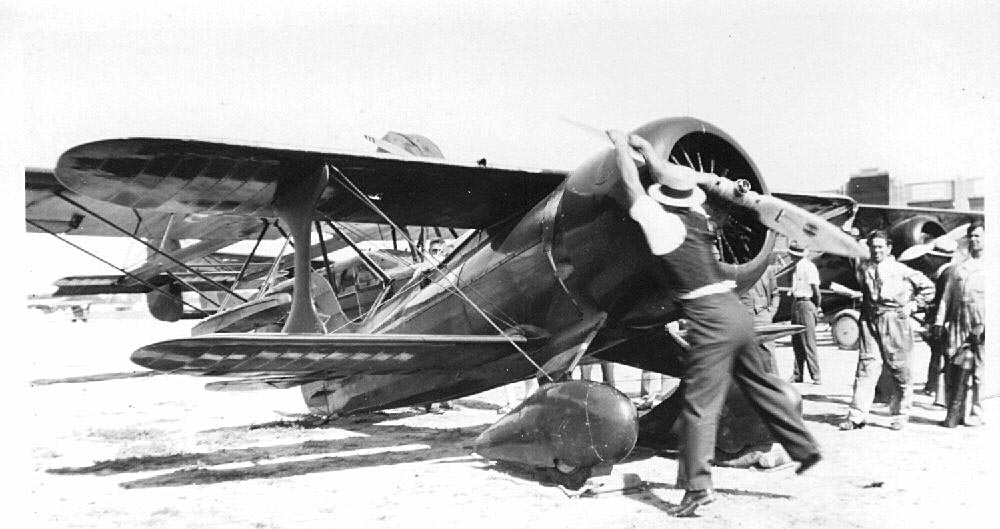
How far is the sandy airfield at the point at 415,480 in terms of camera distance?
406cm

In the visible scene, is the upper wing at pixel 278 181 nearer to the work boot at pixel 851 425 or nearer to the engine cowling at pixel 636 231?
the engine cowling at pixel 636 231

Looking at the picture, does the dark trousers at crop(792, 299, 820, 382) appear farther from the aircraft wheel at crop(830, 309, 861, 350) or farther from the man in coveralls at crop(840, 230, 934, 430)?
the aircraft wheel at crop(830, 309, 861, 350)

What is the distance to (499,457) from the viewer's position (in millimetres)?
5086

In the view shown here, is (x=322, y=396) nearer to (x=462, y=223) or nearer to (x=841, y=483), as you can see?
(x=462, y=223)

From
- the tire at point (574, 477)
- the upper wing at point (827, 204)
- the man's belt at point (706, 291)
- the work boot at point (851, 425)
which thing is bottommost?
the work boot at point (851, 425)

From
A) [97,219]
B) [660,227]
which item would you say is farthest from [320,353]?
[97,219]

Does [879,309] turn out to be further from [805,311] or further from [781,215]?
[781,215]

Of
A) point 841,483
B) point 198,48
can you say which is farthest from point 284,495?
point 841,483

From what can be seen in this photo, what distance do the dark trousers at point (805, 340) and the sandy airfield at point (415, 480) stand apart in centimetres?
118

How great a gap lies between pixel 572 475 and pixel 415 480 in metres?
1.14

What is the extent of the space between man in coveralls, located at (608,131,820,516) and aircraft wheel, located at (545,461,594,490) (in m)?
0.71

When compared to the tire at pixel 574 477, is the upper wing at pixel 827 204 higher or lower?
higher

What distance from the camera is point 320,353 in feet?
15.9

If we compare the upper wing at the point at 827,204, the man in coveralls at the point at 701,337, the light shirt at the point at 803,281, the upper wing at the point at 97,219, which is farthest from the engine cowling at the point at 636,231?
the light shirt at the point at 803,281
